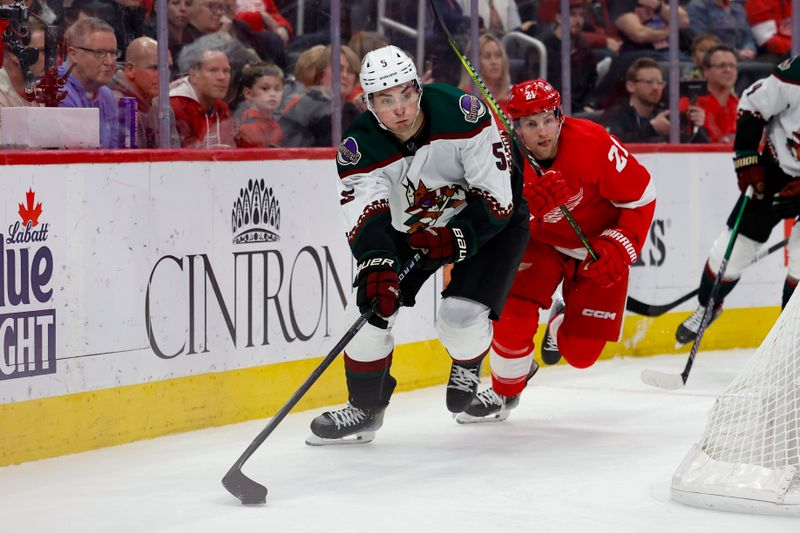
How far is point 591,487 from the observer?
3.34 meters

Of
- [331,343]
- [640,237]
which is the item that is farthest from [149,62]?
[640,237]

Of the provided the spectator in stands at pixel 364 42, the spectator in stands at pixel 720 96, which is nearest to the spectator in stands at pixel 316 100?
the spectator in stands at pixel 364 42

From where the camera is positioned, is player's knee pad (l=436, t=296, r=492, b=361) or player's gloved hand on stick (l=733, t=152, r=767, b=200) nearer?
player's knee pad (l=436, t=296, r=492, b=361)

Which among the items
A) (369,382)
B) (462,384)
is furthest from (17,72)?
(462,384)

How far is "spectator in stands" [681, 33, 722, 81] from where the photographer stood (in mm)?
6355

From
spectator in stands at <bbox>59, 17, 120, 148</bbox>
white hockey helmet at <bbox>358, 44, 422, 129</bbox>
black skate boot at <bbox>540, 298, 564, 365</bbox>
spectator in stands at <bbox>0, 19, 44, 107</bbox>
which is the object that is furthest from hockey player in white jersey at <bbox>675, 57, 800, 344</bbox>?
spectator in stands at <bbox>0, 19, 44, 107</bbox>

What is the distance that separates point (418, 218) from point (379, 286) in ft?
1.48

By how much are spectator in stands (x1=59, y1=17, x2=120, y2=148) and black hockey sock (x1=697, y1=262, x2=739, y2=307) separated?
8.34 ft

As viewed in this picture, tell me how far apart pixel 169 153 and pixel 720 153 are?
3018 mm

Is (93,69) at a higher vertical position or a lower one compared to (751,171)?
higher

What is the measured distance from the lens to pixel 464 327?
3809mm

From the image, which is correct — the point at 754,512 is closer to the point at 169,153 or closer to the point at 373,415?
the point at 373,415

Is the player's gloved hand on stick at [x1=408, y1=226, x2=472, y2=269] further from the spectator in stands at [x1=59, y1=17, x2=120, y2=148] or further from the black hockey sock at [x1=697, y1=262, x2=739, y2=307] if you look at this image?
the black hockey sock at [x1=697, y1=262, x2=739, y2=307]

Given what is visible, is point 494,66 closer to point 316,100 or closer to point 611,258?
point 316,100
